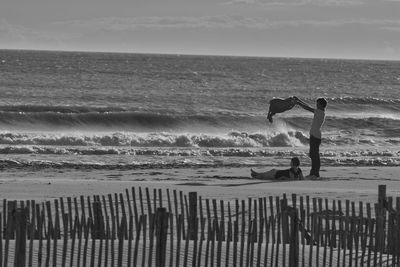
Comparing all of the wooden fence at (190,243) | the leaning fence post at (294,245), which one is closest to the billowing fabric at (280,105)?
the wooden fence at (190,243)

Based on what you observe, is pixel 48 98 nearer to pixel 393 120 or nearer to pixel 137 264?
pixel 393 120

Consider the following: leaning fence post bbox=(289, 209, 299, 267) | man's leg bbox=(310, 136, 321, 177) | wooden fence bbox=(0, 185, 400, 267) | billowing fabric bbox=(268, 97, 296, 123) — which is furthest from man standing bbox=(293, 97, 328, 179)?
leaning fence post bbox=(289, 209, 299, 267)

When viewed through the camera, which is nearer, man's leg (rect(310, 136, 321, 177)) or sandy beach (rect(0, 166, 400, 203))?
sandy beach (rect(0, 166, 400, 203))

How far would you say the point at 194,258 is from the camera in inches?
357

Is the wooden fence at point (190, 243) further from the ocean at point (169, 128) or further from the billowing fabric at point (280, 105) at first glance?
the ocean at point (169, 128)

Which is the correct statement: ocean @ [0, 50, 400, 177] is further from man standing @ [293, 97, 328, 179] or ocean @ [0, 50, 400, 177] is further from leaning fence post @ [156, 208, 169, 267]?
leaning fence post @ [156, 208, 169, 267]

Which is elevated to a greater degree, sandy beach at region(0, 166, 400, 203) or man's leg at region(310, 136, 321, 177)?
man's leg at region(310, 136, 321, 177)

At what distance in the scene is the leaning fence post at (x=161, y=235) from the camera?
8930 millimetres

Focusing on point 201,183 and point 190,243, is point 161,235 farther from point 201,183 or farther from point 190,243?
point 201,183

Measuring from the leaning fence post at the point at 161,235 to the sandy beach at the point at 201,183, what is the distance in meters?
6.37

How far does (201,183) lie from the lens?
18094 mm

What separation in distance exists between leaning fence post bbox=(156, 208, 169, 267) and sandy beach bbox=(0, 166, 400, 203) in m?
6.37

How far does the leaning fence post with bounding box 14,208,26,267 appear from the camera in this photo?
8.67m

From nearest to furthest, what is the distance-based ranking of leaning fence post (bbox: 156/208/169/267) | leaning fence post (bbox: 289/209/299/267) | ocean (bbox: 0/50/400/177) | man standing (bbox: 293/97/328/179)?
leaning fence post (bbox: 156/208/169/267) < leaning fence post (bbox: 289/209/299/267) < man standing (bbox: 293/97/328/179) < ocean (bbox: 0/50/400/177)
